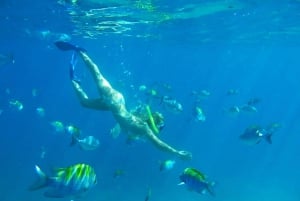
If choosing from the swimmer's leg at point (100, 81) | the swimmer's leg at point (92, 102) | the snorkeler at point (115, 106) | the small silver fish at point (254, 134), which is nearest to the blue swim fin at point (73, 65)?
the snorkeler at point (115, 106)

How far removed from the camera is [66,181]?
5.75 meters

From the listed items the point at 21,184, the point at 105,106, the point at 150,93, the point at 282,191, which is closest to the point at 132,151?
the point at 21,184

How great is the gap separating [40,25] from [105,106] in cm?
2691

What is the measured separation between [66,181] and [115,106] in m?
2.64

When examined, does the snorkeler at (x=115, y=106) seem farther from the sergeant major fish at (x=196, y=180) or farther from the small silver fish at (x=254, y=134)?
the small silver fish at (x=254, y=134)

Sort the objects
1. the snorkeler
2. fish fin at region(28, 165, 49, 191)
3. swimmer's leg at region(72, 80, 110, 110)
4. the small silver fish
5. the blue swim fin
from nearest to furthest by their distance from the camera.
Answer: fish fin at region(28, 165, 49, 191)
the snorkeler
swimmer's leg at region(72, 80, 110, 110)
the blue swim fin
the small silver fish

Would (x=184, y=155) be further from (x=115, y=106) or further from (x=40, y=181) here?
(x=40, y=181)

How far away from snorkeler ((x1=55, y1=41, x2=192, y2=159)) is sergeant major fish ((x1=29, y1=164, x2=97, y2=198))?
1.90 metres

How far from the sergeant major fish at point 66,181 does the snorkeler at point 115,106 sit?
1.90 m

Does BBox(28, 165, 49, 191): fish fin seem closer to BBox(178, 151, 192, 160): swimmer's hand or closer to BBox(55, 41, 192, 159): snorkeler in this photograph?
BBox(55, 41, 192, 159): snorkeler

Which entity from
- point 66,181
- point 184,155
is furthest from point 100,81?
point 66,181

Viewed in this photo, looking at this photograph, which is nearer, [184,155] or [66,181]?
[66,181]

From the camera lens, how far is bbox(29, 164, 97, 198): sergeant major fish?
5.64m

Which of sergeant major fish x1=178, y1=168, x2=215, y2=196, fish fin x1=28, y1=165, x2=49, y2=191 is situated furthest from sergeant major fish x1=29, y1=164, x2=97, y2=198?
sergeant major fish x1=178, y1=168, x2=215, y2=196
